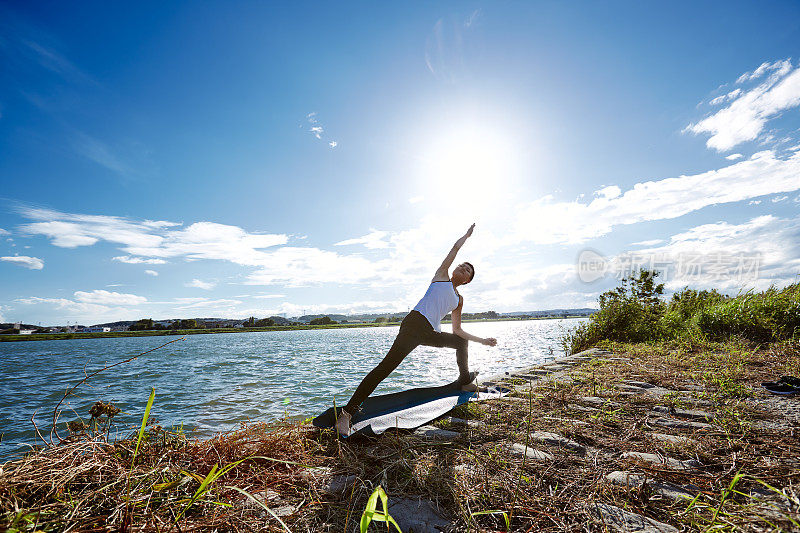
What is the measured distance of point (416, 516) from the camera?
66.8 inches

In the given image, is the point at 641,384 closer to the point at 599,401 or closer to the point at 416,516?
the point at 599,401

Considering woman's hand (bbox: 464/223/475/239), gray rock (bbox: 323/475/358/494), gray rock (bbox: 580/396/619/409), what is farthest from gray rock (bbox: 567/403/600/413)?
gray rock (bbox: 323/475/358/494)

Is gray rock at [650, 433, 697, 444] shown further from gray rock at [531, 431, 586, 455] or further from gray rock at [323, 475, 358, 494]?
gray rock at [323, 475, 358, 494]

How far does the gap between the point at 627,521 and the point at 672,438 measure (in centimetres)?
141

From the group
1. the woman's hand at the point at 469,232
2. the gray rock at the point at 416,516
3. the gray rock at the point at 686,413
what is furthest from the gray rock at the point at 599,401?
the gray rock at the point at 416,516

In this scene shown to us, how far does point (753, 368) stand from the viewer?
488 centimetres

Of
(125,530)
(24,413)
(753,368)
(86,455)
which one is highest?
(86,455)

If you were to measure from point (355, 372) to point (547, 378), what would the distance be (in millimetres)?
6654

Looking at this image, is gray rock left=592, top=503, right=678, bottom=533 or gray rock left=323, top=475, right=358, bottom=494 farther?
gray rock left=323, top=475, right=358, bottom=494

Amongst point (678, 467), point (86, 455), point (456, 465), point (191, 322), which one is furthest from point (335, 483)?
point (191, 322)

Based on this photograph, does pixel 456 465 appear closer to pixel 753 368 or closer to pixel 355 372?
pixel 753 368

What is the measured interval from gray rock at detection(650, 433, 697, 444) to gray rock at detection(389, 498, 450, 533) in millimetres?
1945

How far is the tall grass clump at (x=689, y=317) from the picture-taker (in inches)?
303

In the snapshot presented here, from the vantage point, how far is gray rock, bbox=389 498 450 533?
1603 millimetres
